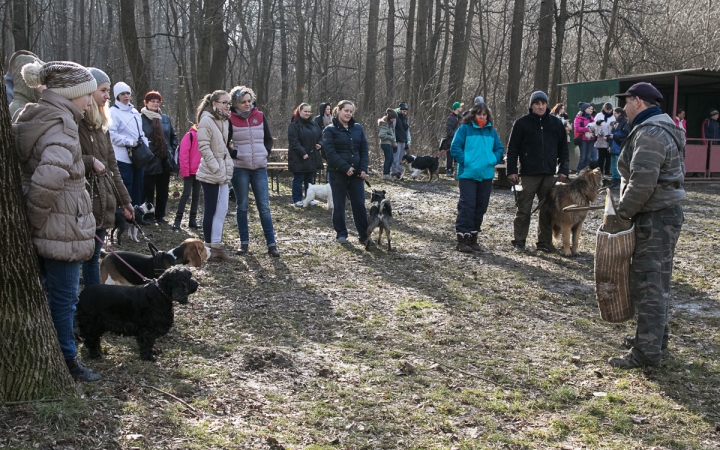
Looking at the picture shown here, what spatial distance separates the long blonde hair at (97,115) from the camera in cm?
464

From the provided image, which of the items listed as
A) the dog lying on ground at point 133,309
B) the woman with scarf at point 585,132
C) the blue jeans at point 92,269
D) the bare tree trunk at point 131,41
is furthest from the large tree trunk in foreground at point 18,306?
the woman with scarf at point 585,132

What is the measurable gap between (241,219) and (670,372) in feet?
18.3

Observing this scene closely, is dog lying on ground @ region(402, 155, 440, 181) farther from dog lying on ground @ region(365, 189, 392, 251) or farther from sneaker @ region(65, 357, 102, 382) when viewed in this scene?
sneaker @ region(65, 357, 102, 382)

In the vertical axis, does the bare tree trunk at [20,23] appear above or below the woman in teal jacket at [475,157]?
above

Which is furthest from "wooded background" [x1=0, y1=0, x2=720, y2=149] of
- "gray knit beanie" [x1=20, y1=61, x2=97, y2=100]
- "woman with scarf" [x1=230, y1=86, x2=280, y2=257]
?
"gray knit beanie" [x1=20, y1=61, x2=97, y2=100]

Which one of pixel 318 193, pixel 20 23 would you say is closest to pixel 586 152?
pixel 318 193

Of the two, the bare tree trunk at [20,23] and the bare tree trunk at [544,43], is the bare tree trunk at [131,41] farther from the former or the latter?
the bare tree trunk at [544,43]

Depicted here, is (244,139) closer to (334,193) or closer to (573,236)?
(334,193)

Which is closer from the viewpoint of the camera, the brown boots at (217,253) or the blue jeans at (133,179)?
the brown boots at (217,253)

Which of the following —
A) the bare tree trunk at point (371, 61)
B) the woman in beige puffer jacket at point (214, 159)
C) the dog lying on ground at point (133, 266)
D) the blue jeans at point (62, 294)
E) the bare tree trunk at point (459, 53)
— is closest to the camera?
the blue jeans at point (62, 294)

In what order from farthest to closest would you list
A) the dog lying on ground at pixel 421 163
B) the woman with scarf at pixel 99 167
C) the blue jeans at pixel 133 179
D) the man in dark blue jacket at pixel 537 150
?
1. the dog lying on ground at pixel 421 163
2. the blue jeans at pixel 133 179
3. the man in dark blue jacket at pixel 537 150
4. the woman with scarf at pixel 99 167

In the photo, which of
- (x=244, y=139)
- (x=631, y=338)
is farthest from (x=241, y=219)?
(x=631, y=338)

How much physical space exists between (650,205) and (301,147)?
29.2ft

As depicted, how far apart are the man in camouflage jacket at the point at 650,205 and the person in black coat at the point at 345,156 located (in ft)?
15.1
